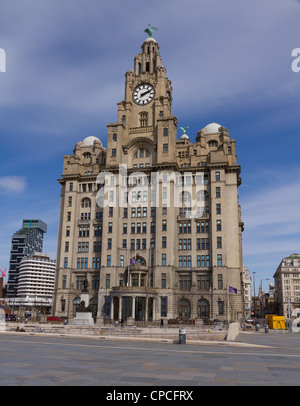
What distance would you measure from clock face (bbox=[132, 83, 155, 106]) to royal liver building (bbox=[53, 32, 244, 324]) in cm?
Answer: 27

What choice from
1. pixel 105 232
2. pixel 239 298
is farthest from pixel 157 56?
pixel 239 298

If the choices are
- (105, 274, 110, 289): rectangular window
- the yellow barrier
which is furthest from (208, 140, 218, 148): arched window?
the yellow barrier

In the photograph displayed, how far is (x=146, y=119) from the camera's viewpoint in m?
96.1

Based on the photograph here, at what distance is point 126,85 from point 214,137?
28.1m

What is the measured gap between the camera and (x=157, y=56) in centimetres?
10294

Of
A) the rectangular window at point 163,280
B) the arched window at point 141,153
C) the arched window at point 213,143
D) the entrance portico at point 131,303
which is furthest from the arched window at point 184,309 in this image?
the arched window at point 213,143

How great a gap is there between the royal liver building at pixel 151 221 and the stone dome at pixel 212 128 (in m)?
0.30

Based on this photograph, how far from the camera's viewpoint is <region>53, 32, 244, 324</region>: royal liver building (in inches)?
3159

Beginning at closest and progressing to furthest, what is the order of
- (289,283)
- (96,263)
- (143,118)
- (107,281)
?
(107,281), (96,263), (143,118), (289,283)

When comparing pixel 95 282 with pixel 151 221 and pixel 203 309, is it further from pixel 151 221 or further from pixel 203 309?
pixel 203 309

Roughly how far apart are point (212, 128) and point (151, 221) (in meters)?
30.2

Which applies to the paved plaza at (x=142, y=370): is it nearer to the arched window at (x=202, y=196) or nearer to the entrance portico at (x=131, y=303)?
the entrance portico at (x=131, y=303)

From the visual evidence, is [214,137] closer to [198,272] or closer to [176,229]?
[176,229]

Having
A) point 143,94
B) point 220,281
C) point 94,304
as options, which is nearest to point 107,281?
point 94,304
